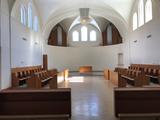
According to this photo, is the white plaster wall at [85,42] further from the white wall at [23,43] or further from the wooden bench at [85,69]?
the white wall at [23,43]

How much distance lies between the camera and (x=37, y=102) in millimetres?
5309

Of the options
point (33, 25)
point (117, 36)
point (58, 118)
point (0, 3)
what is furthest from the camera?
point (117, 36)

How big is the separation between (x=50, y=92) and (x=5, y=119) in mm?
1486

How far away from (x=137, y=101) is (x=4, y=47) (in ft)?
18.3

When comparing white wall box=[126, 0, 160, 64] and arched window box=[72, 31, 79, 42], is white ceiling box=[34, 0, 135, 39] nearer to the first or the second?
white wall box=[126, 0, 160, 64]

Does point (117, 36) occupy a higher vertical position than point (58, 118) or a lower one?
higher

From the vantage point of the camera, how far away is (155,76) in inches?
408

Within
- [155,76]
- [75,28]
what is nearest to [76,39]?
[75,28]

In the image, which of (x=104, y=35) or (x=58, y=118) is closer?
(x=58, y=118)

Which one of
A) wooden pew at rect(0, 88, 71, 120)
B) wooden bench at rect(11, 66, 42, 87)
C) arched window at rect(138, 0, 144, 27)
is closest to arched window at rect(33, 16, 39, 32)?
wooden bench at rect(11, 66, 42, 87)

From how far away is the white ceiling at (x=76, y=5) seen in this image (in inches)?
573

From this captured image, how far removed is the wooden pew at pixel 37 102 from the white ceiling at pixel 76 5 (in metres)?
10.2

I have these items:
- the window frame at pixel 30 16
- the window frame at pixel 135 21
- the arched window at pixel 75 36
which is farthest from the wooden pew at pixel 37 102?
the arched window at pixel 75 36

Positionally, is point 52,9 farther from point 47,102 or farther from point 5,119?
point 5,119
